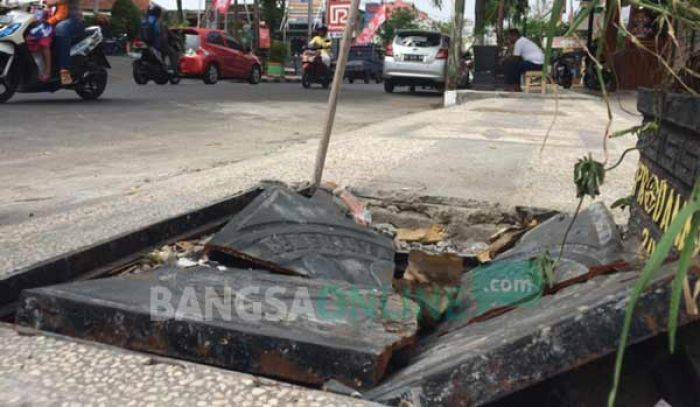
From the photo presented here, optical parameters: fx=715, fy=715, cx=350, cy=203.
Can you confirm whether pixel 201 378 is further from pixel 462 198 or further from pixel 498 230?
pixel 462 198

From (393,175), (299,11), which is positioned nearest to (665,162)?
(393,175)

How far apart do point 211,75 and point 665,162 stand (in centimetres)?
1795

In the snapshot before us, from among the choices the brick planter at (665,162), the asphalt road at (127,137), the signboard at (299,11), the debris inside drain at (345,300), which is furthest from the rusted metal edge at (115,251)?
the signboard at (299,11)

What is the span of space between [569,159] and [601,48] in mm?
3540

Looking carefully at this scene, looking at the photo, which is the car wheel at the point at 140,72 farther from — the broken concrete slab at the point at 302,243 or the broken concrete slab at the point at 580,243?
the broken concrete slab at the point at 580,243

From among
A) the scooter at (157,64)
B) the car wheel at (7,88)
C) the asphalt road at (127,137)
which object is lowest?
the asphalt road at (127,137)

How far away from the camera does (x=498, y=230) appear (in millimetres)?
2973

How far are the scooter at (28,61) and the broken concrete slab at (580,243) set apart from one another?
861cm

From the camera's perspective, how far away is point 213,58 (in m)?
18.9

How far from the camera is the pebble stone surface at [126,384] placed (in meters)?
1.24

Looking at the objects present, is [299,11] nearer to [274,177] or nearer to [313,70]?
[313,70]

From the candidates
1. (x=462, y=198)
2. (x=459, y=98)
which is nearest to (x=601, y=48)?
(x=462, y=198)

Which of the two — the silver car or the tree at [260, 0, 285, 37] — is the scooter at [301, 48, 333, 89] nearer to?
the silver car

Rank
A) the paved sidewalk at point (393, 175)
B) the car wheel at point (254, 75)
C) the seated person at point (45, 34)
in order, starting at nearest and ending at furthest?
the paved sidewalk at point (393, 175) → the seated person at point (45, 34) → the car wheel at point (254, 75)
